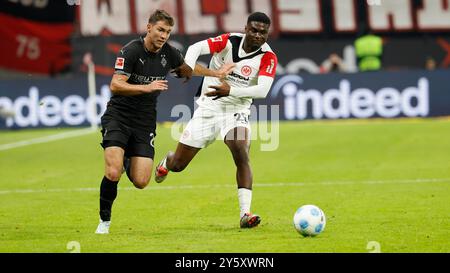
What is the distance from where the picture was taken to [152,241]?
37.1 ft

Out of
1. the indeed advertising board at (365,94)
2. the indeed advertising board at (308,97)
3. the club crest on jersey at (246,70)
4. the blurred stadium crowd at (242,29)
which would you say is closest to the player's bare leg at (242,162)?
the club crest on jersey at (246,70)

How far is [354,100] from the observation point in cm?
3009

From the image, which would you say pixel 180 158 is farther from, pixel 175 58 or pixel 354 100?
pixel 354 100

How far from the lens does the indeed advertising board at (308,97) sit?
29.8 m

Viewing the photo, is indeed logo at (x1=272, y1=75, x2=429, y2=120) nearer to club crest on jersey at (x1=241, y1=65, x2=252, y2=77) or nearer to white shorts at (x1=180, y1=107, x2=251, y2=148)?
white shorts at (x1=180, y1=107, x2=251, y2=148)

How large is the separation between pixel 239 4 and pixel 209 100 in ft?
69.6

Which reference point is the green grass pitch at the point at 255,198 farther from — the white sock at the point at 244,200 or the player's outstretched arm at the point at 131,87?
the player's outstretched arm at the point at 131,87

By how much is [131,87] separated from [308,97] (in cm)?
1874

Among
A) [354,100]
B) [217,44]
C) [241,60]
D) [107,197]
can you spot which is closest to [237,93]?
[241,60]

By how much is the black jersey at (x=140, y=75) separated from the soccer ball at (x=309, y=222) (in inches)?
84.9

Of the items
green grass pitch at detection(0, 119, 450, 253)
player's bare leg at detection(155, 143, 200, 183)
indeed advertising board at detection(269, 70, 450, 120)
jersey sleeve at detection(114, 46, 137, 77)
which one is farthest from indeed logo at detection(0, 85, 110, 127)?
jersey sleeve at detection(114, 46, 137, 77)
